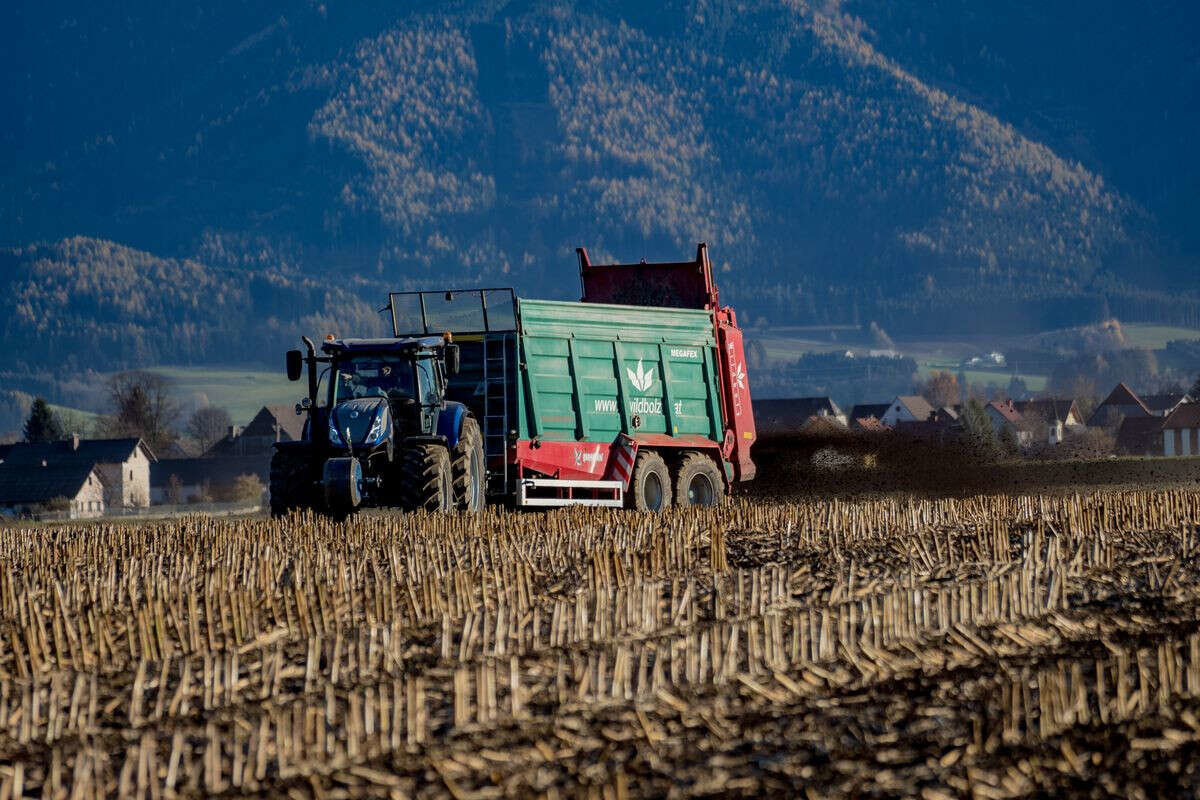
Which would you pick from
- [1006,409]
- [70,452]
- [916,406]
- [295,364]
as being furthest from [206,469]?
[295,364]

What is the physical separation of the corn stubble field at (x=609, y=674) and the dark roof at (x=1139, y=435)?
324 feet

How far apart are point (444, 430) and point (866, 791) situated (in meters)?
14.0

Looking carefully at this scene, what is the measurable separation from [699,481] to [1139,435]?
96500 millimetres

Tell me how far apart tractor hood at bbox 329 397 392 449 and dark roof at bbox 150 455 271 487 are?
317 feet

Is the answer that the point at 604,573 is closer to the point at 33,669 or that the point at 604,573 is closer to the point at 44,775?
the point at 33,669

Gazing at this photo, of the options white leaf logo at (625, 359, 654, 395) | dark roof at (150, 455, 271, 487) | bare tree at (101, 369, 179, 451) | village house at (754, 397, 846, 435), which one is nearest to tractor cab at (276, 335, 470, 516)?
white leaf logo at (625, 359, 654, 395)

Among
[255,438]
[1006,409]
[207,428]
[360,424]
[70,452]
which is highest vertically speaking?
[207,428]

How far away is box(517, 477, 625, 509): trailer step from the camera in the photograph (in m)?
23.2

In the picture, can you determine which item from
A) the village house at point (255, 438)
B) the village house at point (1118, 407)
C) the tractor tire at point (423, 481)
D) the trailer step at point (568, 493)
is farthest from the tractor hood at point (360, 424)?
the village house at point (1118, 407)

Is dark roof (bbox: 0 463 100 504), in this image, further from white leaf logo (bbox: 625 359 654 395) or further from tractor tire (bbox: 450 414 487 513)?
tractor tire (bbox: 450 414 487 513)

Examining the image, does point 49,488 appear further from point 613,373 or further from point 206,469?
point 613,373

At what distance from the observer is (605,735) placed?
340 inches

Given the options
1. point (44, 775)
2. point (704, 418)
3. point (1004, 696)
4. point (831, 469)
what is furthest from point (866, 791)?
point (831, 469)

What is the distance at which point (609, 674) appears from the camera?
9883mm
